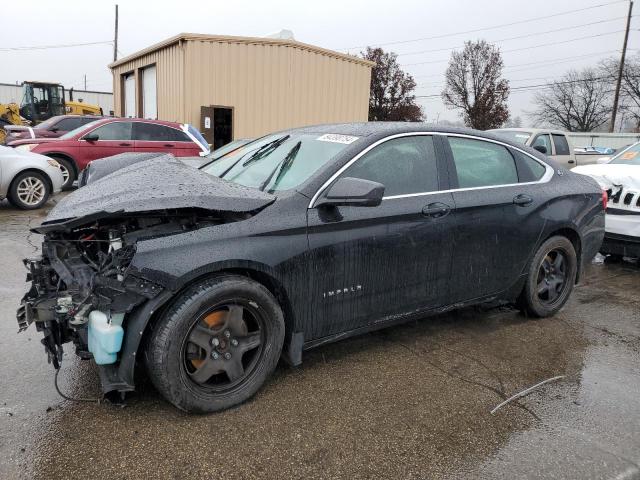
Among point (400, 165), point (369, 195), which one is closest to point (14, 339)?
point (369, 195)

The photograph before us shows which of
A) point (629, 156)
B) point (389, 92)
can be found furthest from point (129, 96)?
point (389, 92)

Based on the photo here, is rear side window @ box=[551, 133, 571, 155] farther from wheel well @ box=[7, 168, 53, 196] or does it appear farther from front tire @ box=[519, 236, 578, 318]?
wheel well @ box=[7, 168, 53, 196]

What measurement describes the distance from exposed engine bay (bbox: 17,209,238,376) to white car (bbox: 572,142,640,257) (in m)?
4.75

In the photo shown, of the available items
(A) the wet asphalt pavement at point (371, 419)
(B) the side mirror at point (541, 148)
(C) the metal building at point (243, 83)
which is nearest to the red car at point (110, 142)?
(C) the metal building at point (243, 83)

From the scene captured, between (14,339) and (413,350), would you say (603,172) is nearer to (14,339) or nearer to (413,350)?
(413,350)

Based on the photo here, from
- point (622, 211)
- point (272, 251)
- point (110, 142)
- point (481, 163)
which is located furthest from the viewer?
point (110, 142)

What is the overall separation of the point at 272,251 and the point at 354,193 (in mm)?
549

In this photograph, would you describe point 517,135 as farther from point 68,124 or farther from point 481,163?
point 68,124

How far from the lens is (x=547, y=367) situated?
3.47 metres

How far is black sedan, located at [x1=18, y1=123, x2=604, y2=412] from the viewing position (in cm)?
253

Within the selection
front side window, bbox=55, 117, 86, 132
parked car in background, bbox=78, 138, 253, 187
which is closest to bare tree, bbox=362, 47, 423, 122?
front side window, bbox=55, 117, 86, 132

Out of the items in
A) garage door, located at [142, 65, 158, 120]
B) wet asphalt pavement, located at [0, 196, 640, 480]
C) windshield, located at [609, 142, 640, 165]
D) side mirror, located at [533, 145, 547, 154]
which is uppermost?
garage door, located at [142, 65, 158, 120]

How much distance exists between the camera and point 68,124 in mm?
13773

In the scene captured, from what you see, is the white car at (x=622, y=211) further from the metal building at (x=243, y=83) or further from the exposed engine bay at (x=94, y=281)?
the metal building at (x=243, y=83)
